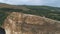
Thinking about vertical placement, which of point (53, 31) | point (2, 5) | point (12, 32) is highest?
point (53, 31)

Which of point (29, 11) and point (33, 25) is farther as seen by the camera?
point (29, 11)

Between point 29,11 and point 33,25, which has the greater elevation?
point 33,25

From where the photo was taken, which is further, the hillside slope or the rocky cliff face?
the hillside slope

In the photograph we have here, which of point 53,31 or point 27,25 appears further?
point 27,25

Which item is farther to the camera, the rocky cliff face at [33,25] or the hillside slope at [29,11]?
the hillside slope at [29,11]

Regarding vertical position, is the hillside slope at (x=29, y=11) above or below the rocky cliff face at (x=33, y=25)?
below

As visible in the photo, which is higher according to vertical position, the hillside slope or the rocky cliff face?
the rocky cliff face

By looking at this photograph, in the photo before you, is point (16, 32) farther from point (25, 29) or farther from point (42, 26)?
point (42, 26)

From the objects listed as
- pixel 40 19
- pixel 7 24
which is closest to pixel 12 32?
pixel 7 24
